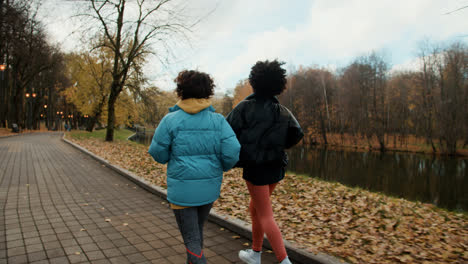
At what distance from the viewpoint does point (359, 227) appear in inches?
156

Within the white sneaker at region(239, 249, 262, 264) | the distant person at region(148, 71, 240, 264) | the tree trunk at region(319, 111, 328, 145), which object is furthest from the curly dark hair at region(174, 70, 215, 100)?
the tree trunk at region(319, 111, 328, 145)

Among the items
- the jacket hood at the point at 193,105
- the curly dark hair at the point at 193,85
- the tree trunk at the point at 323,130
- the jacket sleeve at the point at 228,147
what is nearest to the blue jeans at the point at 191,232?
the jacket sleeve at the point at 228,147

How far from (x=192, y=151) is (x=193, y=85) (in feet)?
1.67

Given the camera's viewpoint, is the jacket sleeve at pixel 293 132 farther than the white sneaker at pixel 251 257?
No

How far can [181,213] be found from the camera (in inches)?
86.7

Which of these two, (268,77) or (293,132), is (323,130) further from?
(268,77)

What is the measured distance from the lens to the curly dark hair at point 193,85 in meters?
2.25

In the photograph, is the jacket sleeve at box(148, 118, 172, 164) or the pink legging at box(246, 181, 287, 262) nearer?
the jacket sleeve at box(148, 118, 172, 164)

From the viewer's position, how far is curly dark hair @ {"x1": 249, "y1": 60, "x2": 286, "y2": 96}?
8.43ft

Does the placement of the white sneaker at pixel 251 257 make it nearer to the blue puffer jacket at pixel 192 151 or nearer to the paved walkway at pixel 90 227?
the paved walkway at pixel 90 227

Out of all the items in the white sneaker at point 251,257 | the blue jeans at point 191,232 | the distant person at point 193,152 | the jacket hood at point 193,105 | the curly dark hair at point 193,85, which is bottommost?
the white sneaker at point 251,257

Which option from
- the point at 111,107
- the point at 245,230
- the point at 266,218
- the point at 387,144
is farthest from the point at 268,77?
the point at 387,144

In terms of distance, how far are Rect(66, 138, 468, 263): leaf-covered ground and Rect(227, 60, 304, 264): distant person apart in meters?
1.01

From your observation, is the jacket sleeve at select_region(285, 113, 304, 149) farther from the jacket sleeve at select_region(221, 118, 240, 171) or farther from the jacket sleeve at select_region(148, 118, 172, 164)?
the jacket sleeve at select_region(148, 118, 172, 164)
